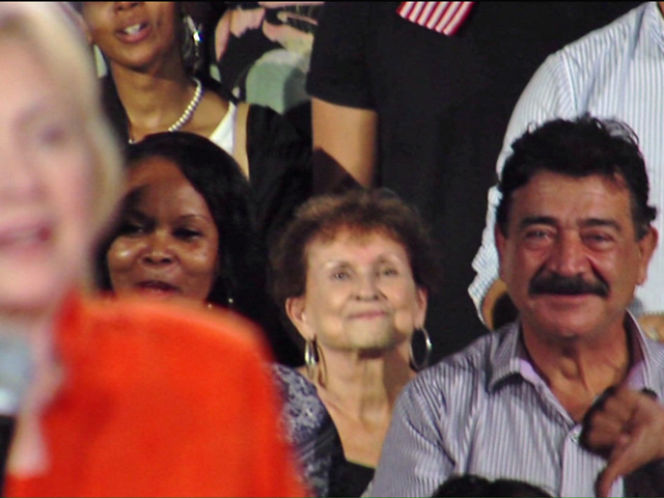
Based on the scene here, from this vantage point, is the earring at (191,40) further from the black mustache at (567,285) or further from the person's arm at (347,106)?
the black mustache at (567,285)

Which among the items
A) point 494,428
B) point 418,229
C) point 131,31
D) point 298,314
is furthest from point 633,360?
point 131,31

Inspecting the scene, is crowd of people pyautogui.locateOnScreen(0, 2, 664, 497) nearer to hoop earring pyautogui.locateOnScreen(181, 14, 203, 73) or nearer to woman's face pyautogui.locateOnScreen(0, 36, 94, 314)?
hoop earring pyautogui.locateOnScreen(181, 14, 203, 73)

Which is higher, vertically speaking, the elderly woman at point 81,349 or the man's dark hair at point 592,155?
the elderly woman at point 81,349

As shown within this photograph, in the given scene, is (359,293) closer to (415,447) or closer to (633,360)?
(415,447)

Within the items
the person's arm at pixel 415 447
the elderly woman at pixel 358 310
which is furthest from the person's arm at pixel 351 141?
the person's arm at pixel 415 447

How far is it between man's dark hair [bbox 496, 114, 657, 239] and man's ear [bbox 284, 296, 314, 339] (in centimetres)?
32

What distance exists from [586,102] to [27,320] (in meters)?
1.09

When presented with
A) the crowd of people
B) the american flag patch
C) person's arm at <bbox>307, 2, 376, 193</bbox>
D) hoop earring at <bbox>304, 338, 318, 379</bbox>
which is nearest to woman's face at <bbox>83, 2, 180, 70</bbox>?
the crowd of people

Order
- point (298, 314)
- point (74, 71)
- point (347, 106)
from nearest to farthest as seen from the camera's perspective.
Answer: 1. point (74, 71)
2. point (298, 314)
3. point (347, 106)

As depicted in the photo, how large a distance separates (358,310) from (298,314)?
0.08 meters

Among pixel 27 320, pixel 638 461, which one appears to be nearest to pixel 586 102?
pixel 638 461

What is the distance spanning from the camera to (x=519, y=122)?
5.23 ft

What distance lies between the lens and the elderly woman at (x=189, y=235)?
153 cm

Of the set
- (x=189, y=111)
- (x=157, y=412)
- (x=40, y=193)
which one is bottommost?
(x=189, y=111)
